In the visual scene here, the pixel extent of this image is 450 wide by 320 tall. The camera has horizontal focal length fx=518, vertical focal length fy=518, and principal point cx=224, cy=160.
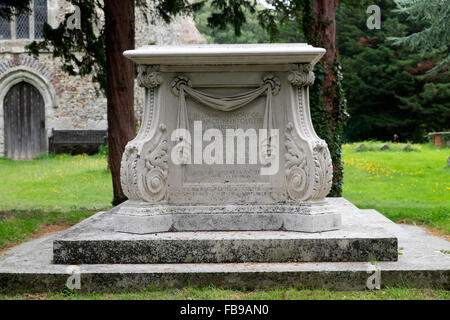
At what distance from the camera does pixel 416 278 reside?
4242 millimetres

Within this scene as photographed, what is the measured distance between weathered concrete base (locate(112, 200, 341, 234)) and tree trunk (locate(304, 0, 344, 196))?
438 cm

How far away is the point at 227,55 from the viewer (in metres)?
4.91

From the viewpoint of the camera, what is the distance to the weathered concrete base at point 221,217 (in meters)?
4.95

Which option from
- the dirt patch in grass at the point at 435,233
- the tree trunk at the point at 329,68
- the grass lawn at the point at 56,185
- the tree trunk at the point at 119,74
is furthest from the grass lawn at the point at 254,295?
the grass lawn at the point at 56,185

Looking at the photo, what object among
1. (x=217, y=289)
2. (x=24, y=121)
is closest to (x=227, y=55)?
(x=217, y=289)

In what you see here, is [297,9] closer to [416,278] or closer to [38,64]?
[416,278]

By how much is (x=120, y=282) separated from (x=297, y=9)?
7.94 m

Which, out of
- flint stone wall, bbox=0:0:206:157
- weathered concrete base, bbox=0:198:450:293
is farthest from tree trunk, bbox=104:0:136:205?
flint stone wall, bbox=0:0:206:157

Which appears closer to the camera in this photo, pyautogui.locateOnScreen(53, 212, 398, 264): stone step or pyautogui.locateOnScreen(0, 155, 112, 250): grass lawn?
pyautogui.locateOnScreen(53, 212, 398, 264): stone step

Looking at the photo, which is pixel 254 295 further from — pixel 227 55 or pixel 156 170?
pixel 227 55

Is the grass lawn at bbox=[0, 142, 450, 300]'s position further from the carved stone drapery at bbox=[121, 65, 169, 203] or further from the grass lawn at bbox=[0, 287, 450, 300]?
the carved stone drapery at bbox=[121, 65, 169, 203]

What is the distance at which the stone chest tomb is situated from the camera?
16.5 feet

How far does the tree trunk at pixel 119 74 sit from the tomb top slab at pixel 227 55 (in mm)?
3745

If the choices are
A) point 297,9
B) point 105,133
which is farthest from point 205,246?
point 105,133
